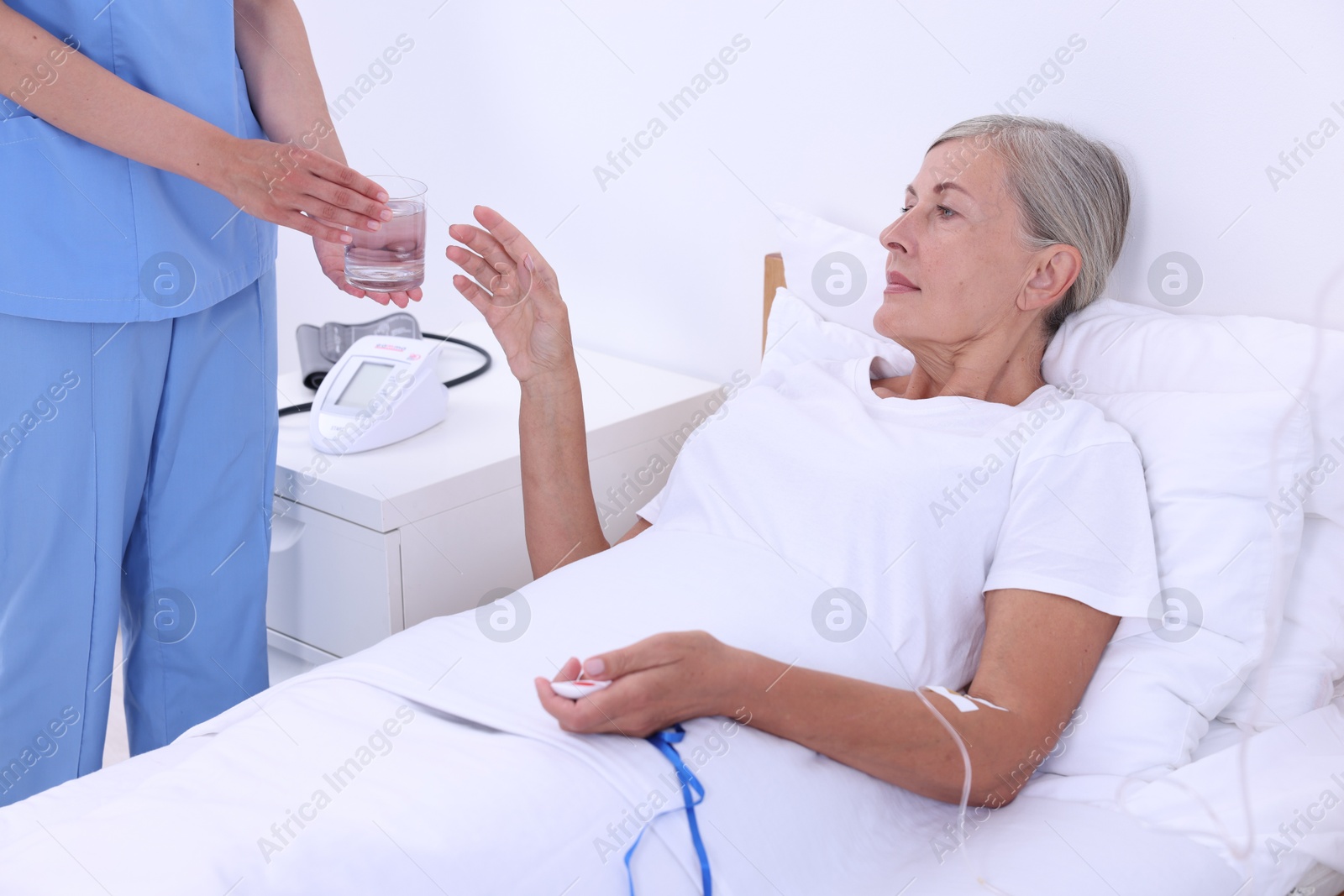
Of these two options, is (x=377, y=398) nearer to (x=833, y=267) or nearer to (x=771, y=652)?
(x=833, y=267)

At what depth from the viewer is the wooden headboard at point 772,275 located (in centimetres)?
181

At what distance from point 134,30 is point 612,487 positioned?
0.89 metres

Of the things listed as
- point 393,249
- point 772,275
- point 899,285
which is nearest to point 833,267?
point 772,275

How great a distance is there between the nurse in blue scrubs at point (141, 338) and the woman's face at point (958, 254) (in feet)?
1.88

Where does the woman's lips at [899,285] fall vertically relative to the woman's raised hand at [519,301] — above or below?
above

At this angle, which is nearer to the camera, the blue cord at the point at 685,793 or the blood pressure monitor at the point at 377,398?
the blue cord at the point at 685,793

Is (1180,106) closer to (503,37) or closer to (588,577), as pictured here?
(588,577)

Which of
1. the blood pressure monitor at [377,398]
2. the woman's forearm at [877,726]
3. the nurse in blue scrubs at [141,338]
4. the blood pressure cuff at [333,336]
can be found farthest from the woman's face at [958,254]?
the blood pressure cuff at [333,336]

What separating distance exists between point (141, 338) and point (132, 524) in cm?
24

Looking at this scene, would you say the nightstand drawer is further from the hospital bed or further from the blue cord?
the blue cord

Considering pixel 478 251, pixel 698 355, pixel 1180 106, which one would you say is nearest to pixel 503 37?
pixel 698 355

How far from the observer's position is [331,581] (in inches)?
63.8

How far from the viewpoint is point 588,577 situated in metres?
1.24

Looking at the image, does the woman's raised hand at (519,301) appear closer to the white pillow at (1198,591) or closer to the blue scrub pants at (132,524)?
the blue scrub pants at (132,524)
